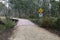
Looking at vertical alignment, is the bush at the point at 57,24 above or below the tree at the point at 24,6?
above

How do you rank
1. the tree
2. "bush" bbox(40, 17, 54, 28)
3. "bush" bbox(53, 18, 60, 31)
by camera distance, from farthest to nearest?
the tree, "bush" bbox(40, 17, 54, 28), "bush" bbox(53, 18, 60, 31)

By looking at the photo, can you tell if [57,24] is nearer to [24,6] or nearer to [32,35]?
[32,35]

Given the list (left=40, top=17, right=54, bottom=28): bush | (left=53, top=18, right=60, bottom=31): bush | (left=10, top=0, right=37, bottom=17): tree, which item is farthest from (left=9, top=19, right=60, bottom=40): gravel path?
(left=10, top=0, right=37, bottom=17): tree

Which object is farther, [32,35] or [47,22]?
[47,22]

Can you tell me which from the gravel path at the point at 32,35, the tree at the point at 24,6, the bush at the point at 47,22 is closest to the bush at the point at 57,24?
the bush at the point at 47,22

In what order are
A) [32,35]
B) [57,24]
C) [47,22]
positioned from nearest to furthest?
[32,35], [57,24], [47,22]

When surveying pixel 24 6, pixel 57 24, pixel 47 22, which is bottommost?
pixel 24 6

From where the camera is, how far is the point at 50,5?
131 feet

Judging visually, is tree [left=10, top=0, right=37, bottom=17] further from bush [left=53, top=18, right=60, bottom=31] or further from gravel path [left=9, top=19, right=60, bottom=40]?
gravel path [left=9, top=19, right=60, bottom=40]

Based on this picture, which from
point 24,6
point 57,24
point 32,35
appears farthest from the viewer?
point 24,6

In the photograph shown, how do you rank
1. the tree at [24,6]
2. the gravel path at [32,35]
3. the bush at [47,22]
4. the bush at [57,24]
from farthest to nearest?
1. the tree at [24,6]
2. the bush at [47,22]
3. the bush at [57,24]
4. the gravel path at [32,35]

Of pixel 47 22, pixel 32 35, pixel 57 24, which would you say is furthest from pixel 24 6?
pixel 32 35

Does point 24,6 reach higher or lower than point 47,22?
lower

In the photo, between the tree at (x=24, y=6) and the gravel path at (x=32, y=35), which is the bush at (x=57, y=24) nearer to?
the gravel path at (x=32, y=35)
